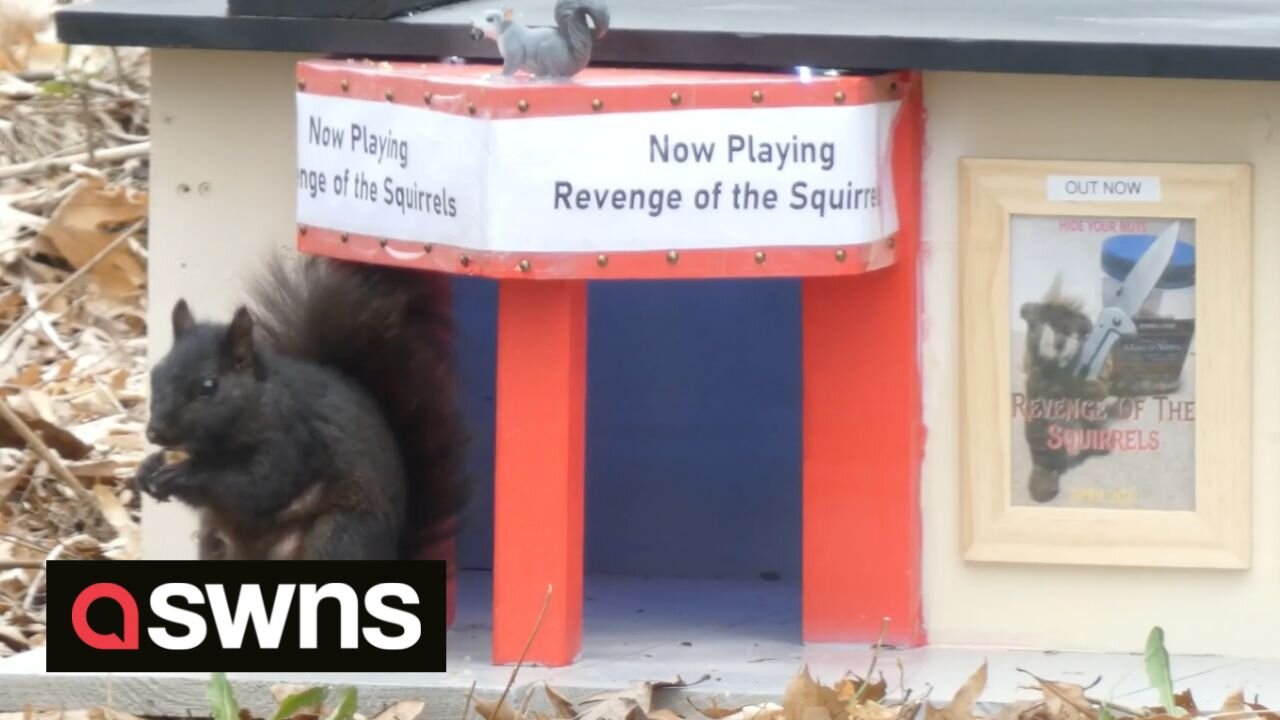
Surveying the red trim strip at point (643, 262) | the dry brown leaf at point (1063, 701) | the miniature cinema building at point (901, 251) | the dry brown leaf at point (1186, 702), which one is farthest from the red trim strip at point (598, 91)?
the dry brown leaf at point (1186, 702)

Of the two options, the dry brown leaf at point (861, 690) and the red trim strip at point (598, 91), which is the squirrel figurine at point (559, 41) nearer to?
the red trim strip at point (598, 91)

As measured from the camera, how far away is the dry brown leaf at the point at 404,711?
15.8ft

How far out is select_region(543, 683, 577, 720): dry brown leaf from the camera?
16.1ft

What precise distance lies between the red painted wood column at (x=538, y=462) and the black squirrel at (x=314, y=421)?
0.38 meters

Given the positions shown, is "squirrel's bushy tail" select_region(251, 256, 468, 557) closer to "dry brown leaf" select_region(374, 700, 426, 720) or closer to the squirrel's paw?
the squirrel's paw

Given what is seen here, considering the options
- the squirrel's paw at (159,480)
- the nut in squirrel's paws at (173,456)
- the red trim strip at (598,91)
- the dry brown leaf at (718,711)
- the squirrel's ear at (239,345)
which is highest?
the red trim strip at (598,91)

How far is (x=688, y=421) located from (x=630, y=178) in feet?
6.77

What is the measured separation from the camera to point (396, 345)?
5641 mm

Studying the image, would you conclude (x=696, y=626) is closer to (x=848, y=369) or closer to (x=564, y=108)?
(x=848, y=369)

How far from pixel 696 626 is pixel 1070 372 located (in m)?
1.24

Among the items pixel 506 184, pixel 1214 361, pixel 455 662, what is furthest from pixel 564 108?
pixel 1214 361

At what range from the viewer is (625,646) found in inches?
220

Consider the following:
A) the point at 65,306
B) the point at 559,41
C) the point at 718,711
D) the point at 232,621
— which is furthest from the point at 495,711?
the point at 65,306

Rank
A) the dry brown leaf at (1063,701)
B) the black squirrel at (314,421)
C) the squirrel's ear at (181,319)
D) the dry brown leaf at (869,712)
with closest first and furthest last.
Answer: the dry brown leaf at (869,712)
the dry brown leaf at (1063,701)
the black squirrel at (314,421)
the squirrel's ear at (181,319)
